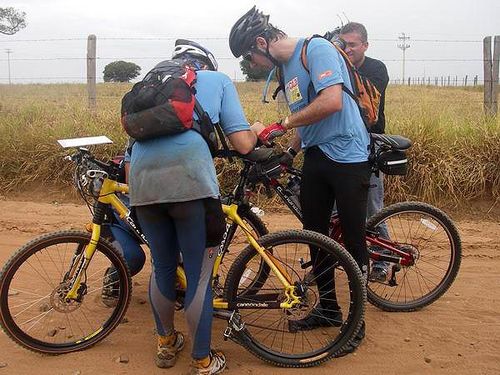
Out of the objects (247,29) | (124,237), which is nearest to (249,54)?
(247,29)

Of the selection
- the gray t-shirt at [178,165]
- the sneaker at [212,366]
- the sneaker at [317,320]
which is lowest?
the sneaker at [212,366]

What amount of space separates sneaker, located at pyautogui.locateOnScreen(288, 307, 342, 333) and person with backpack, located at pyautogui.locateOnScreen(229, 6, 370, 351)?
172 millimetres

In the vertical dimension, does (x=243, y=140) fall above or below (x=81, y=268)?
above

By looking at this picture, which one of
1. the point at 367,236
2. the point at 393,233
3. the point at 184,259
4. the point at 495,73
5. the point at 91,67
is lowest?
the point at 393,233

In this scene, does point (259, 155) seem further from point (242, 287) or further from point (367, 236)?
point (367, 236)

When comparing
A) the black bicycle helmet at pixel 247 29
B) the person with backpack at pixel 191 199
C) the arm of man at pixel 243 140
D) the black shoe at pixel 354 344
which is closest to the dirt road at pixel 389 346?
the black shoe at pixel 354 344

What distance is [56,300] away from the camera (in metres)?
3.31

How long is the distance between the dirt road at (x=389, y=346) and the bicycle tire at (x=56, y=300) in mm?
115

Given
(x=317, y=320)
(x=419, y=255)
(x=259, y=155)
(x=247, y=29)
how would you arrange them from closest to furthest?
(x=247, y=29)
(x=259, y=155)
(x=317, y=320)
(x=419, y=255)

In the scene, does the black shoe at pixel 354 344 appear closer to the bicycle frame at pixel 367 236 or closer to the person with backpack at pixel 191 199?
the bicycle frame at pixel 367 236

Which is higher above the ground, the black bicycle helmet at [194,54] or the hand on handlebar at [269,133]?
the black bicycle helmet at [194,54]

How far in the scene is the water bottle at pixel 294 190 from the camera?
150 inches

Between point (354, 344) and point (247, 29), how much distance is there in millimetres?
2044

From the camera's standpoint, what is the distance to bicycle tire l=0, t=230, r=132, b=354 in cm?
318
